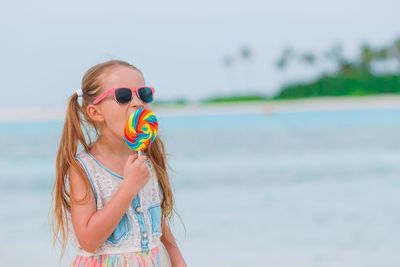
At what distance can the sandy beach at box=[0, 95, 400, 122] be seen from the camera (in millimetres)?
42719

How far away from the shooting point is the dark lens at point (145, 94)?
171 centimetres

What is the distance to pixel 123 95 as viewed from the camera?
66.4 inches

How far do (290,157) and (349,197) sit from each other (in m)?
4.31

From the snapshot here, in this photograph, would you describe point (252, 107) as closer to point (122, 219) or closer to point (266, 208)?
point (266, 208)

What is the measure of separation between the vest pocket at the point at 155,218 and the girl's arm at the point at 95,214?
0.19 m

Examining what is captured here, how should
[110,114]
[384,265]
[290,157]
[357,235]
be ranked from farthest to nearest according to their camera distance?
[290,157], [357,235], [384,265], [110,114]

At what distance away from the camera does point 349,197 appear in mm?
7109

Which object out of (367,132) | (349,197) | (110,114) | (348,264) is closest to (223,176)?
(349,197)

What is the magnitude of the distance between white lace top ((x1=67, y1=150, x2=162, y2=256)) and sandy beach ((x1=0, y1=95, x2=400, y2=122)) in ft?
126

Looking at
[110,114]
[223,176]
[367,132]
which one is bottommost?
[367,132]

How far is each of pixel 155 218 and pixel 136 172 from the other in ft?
0.80

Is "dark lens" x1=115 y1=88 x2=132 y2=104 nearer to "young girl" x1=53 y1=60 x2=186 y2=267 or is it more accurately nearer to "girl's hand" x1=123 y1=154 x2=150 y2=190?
"young girl" x1=53 y1=60 x2=186 y2=267

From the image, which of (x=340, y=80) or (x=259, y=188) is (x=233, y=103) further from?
(x=259, y=188)

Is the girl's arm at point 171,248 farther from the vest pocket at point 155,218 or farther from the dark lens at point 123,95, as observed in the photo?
the dark lens at point 123,95
